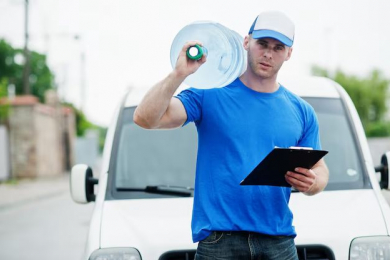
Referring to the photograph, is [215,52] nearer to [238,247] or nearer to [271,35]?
[271,35]

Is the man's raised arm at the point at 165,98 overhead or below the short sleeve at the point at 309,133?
overhead

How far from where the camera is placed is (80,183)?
4.07 m

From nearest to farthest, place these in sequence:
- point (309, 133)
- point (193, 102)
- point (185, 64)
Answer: point (185, 64)
point (193, 102)
point (309, 133)

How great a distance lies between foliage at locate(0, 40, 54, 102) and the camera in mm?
73000

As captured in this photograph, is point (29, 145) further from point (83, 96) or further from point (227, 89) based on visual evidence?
point (227, 89)

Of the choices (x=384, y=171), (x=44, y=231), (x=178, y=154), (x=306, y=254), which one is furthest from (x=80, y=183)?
(x=44, y=231)

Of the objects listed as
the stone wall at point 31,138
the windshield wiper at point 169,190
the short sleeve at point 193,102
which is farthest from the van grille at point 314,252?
the stone wall at point 31,138

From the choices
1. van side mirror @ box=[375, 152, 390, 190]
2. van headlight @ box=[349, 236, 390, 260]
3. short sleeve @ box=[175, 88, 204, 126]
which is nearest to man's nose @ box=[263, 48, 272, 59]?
short sleeve @ box=[175, 88, 204, 126]

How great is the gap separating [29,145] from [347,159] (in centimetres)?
3093

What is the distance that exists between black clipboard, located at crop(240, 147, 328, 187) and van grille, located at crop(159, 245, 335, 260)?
29.8 inches

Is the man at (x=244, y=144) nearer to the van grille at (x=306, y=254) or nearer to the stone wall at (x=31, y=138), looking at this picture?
the van grille at (x=306, y=254)

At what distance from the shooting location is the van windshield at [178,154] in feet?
13.6

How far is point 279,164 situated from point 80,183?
189 cm

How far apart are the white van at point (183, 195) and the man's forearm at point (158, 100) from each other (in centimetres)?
93
